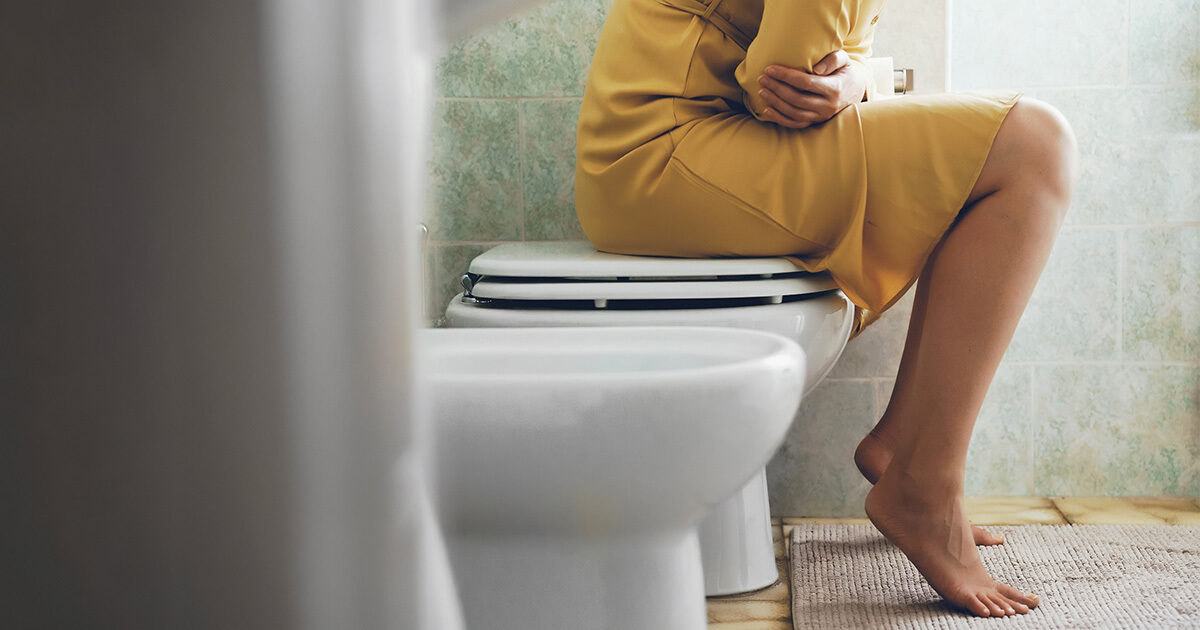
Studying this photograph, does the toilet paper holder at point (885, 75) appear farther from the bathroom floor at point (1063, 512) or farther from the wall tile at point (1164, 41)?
the bathroom floor at point (1063, 512)

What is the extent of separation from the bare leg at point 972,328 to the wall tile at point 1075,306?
53 cm

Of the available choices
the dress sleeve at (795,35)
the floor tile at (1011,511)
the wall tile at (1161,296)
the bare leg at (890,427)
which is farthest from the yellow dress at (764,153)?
the wall tile at (1161,296)

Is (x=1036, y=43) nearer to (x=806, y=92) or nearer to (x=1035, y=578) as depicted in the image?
(x=806, y=92)

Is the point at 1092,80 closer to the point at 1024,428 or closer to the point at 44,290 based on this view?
the point at 1024,428

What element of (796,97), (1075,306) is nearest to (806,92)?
(796,97)

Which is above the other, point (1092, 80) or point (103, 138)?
point (1092, 80)

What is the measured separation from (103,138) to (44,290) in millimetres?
19

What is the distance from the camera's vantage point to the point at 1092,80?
5.12 ft

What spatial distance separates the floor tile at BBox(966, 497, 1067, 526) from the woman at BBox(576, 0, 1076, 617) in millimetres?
388

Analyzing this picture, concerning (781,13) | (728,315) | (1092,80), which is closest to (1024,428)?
(1092,80)

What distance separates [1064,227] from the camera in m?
1.57

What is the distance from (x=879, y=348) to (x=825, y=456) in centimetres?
18

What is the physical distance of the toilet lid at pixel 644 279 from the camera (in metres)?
1.07

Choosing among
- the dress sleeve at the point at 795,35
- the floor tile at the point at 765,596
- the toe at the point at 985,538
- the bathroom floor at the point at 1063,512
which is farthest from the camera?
the bathroom floor at the point at 1063,512
